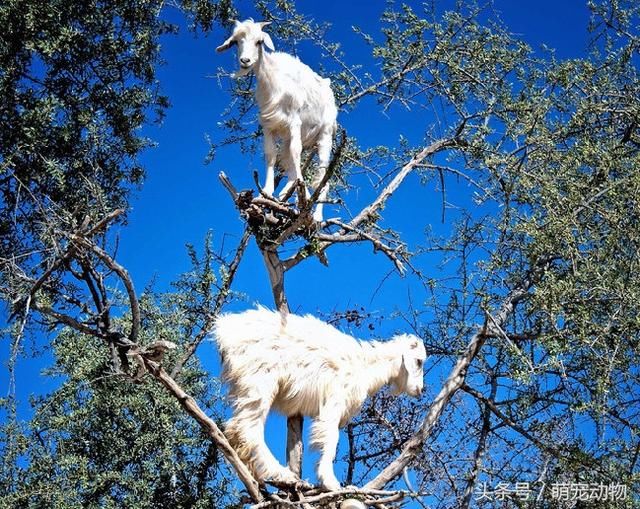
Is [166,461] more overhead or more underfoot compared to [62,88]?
more underfoot

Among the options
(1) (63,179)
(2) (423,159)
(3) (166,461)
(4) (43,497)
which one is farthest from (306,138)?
(4) (43,497)

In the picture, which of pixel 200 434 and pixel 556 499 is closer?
pixel 556 499

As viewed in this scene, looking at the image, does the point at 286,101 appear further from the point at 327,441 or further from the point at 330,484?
the point at 330,484

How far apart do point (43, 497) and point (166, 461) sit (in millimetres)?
1199

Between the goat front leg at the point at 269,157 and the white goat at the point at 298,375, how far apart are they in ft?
4.97

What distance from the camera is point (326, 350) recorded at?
8922mm

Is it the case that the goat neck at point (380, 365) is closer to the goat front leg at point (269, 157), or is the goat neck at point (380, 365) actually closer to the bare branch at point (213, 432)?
the bare branch at point (213, 432)

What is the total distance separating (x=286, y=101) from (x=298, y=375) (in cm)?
275

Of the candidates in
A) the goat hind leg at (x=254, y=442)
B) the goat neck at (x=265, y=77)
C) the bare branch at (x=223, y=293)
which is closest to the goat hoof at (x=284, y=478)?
the goat hind leg at (x=254, y=442)

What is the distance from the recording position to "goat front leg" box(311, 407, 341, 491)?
8.51 metres

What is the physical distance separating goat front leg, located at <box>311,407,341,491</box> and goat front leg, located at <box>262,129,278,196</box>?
2289 millimetres

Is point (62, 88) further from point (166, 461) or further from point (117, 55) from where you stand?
point (166, 461)

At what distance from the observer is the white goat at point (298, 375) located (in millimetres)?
8594

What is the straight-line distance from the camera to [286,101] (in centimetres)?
1022
